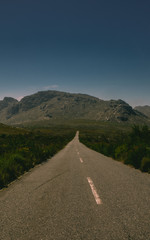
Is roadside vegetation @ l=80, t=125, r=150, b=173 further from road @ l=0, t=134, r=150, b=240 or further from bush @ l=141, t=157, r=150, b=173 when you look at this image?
road @ l=0, t=134, r=150, b=240

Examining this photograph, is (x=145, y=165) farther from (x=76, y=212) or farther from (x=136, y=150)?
(x=76, y=212)

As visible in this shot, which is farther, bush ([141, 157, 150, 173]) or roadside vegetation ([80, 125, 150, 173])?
roadside vegetation ([80, 125, 150, 173])

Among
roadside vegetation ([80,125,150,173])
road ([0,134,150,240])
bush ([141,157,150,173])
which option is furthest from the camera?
roadside vegetation ([80,125,150,173])

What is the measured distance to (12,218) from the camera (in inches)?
162

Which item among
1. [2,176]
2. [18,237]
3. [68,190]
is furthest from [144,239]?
[2,176]

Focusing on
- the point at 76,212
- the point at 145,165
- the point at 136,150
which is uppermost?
the point at 136,150

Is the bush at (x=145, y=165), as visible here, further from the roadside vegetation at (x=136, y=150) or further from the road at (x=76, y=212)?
the road at (x=76, y=212)

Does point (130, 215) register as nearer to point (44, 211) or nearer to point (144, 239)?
point (144, 239)

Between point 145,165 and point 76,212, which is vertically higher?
point 145,165

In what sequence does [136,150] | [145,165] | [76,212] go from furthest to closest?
[136,150] < [145,165] < [76,212]

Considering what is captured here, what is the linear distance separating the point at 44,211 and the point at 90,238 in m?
1.77

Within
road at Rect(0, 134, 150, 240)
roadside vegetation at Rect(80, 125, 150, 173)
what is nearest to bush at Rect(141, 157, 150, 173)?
roadside vegetation at Rect(80, 125, 150, 173)

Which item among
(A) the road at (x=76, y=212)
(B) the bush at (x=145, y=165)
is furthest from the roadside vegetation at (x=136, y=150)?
(A) the road at (x=76, y=212)

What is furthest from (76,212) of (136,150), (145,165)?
(136,150)
